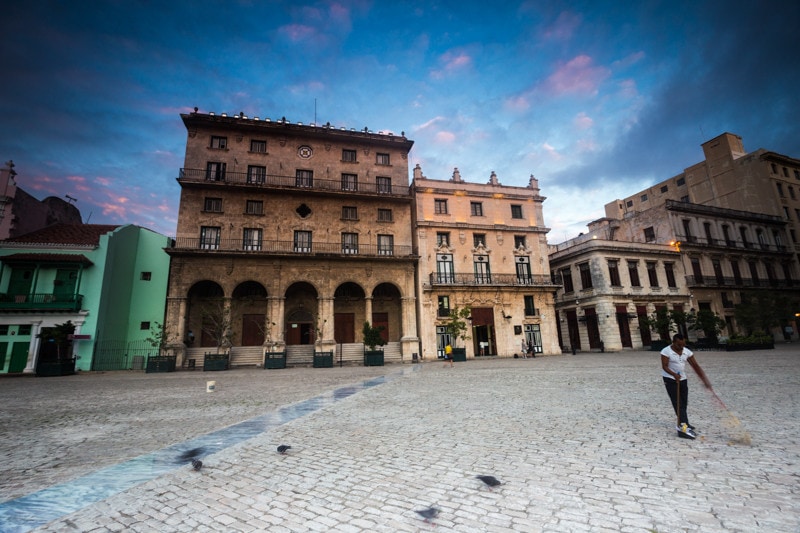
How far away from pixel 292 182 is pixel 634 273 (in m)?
32.1

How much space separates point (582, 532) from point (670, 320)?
33.9 metres

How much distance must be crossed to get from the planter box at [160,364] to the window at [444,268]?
1976 centimetres

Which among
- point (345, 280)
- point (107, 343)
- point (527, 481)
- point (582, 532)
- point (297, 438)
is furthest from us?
point (345, 280)

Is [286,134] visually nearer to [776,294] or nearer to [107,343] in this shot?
[107,343]

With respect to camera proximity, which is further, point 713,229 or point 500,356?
point 713,229

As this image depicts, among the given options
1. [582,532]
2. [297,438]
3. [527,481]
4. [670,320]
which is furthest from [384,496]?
[670,320]

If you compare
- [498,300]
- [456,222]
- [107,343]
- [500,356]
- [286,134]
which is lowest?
[500,356]

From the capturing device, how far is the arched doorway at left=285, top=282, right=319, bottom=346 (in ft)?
94.2

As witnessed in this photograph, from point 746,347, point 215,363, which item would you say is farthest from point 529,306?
point 215,363

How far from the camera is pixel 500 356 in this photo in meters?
29.9

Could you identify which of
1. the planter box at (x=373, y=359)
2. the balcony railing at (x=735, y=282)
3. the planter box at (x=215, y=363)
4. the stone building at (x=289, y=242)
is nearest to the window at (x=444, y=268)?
the stone building at (x=289, y=242)

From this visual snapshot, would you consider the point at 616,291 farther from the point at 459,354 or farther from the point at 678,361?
the point at 678,361

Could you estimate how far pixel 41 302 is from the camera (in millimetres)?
23031

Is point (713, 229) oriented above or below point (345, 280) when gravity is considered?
above
